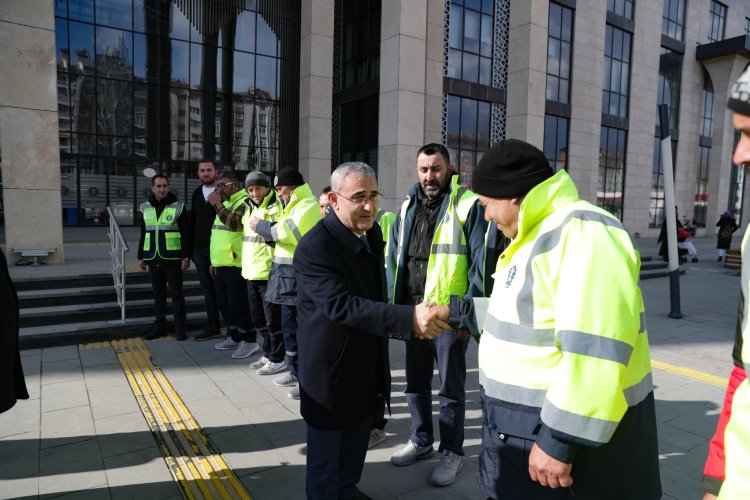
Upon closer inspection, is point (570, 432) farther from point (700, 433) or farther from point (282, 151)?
point (282, 151)

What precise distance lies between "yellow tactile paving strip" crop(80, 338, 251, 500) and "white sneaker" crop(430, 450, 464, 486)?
1.29 metres

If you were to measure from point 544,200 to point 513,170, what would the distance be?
19cm

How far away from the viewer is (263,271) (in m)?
5.52

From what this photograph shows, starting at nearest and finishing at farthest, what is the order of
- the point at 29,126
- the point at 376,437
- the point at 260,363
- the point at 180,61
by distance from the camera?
1. the point at 376,437
2. the point at 260,363
3. the point at 29,126
4. the point at 180,61

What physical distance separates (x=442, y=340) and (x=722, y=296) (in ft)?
35.8

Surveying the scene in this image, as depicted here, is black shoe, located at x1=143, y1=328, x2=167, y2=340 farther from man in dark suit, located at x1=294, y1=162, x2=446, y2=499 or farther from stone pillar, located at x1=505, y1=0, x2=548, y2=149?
stone pillar, located at x1=505, y1=0, x2=548, y2=149

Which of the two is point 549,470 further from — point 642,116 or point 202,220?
point 642,116

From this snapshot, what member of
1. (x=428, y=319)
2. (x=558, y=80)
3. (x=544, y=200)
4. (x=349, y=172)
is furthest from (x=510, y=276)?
(x=558, y=80)

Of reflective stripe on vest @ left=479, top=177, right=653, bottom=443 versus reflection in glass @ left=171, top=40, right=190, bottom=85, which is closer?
reflective stripe on vest @ left=479, top=177, right=653, bottom=443

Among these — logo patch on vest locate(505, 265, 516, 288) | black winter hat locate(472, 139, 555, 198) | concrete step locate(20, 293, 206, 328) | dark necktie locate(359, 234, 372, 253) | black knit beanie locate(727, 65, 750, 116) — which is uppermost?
black knit beanie locate(727, 65, 750, 116)

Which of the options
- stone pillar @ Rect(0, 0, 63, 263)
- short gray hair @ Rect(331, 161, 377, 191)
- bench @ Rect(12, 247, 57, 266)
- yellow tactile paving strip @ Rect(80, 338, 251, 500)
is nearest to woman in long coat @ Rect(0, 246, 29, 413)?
yellow tactile paving strip @ Rect(80, 338, 251, 500)

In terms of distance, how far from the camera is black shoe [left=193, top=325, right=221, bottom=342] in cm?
685

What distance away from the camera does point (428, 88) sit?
1392 centimetres

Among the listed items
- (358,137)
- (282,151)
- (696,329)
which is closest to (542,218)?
(696,329)
